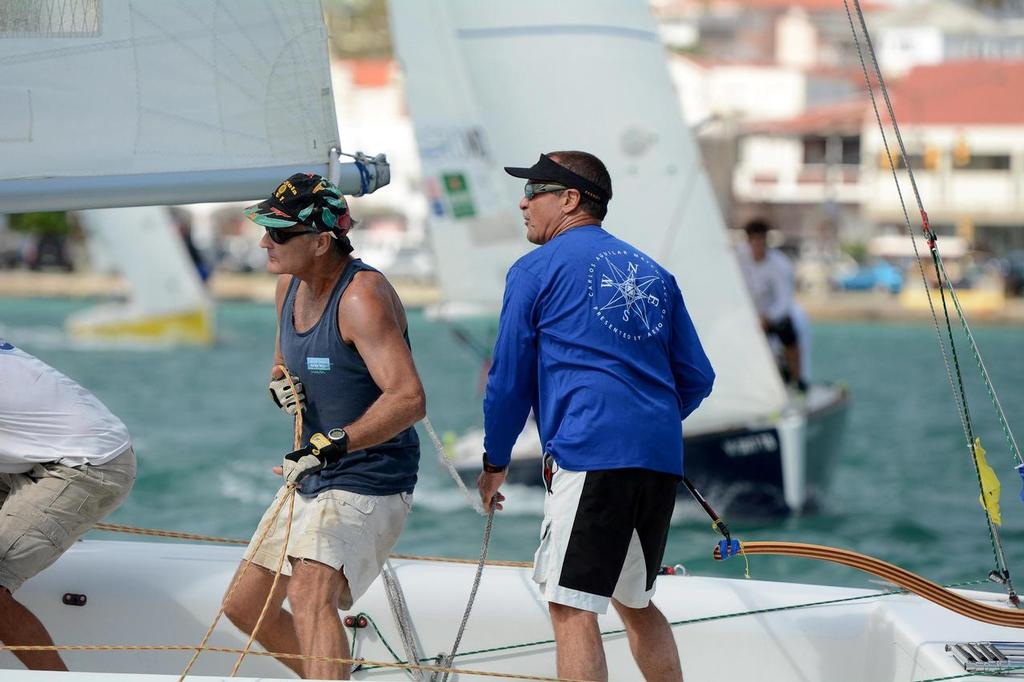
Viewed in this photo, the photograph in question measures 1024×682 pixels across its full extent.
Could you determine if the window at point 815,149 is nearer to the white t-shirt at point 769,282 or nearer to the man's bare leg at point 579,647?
the white t-shirt at point 769,282

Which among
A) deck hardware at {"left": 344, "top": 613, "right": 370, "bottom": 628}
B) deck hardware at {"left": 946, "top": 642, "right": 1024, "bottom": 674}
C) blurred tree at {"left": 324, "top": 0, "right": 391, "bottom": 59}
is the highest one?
blurred tree at {"left": 324, "top": 0, "right": 391, "bottom": 59}

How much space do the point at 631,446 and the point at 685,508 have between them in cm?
774

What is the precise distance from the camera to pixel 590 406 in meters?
3.09

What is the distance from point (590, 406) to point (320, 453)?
1.93 ft

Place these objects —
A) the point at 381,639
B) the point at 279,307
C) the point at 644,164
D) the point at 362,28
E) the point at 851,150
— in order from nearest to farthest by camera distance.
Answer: the point at 279,307, the point at 381,639, the point at 644,164, the point at 851,150, the point at 362,28

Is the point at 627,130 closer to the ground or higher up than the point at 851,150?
closer to the ground

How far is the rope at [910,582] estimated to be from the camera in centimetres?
362

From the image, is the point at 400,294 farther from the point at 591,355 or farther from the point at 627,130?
the point at 591,355

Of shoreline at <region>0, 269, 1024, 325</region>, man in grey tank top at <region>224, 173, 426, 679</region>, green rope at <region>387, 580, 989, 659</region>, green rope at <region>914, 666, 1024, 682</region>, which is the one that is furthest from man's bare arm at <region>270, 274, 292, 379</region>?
shoreline at <region>0, 269, 1024, 325</region>

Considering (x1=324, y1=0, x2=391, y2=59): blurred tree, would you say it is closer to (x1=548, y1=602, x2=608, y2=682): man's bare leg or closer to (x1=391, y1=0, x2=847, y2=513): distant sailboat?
(x1=391, y1=0, x2=847, y2=513): distant sailboat

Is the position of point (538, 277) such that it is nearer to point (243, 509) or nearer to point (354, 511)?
point (354, 511)

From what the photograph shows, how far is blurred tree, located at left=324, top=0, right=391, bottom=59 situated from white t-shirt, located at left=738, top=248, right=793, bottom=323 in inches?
3093

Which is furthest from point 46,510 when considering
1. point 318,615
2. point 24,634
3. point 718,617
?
point 718,617

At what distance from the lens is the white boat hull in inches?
149
